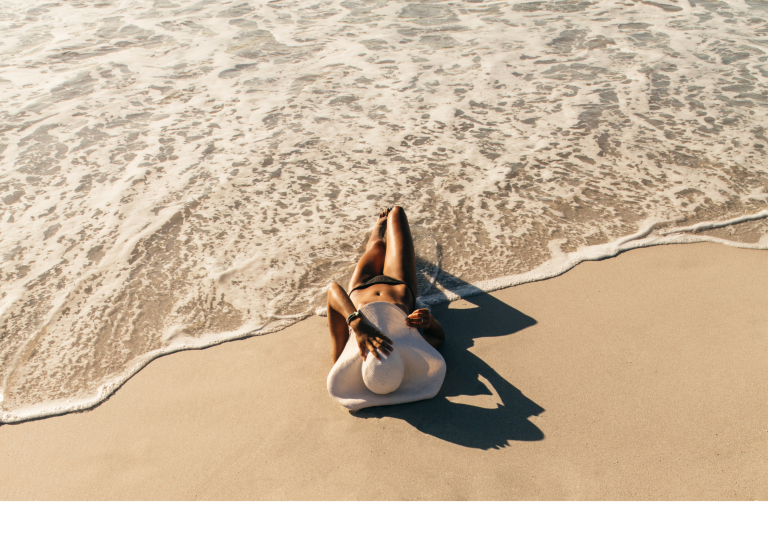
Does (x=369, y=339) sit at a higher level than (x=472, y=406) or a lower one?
higher

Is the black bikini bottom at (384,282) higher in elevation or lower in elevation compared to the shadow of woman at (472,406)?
higher

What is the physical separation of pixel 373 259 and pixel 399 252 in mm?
239

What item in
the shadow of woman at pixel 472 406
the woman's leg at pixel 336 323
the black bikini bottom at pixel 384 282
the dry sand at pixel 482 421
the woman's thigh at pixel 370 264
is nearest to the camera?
the dry sand at pixel 482 421

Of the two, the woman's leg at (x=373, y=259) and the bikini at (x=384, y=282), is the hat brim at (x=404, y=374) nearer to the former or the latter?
the bikini at (x=384, y=282)

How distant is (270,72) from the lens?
25.8 feet

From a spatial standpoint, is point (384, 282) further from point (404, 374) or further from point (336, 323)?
point (404, 374)

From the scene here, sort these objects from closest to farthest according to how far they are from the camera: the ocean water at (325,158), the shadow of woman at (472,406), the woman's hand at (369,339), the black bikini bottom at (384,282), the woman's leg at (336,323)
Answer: the shadow of woman at (472,406) < the woman's hand at (369,339) < the woman's leg at (336,323) < the black bikini bottom at (384,282) < the ocean water at (325,158)

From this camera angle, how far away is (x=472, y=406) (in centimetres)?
286

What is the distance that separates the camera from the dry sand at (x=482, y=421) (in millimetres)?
2461

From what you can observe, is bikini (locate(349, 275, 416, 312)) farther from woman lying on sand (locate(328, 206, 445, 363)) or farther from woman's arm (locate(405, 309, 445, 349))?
woman's arm (locate(405, 309, 445, 349))

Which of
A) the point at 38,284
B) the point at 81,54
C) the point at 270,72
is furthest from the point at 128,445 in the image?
the point at 81,54

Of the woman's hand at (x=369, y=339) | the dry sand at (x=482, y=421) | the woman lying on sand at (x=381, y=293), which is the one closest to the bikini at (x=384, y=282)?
the woman lying on sand at (x=381, y=293)

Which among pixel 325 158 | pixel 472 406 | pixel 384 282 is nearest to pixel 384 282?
pixel 384 282

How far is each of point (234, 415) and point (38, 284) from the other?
2250 millimetres
